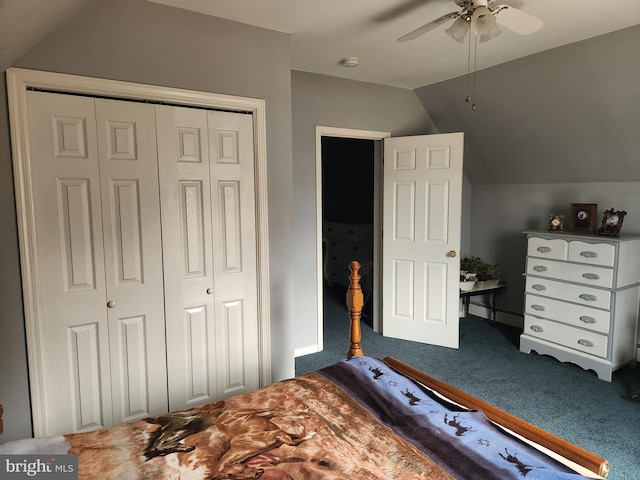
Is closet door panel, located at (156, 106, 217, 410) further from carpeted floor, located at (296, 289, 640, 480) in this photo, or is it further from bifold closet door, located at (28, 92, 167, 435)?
carpeted floor, located at (296, 289, 640, 480)

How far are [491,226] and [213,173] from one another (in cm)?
341

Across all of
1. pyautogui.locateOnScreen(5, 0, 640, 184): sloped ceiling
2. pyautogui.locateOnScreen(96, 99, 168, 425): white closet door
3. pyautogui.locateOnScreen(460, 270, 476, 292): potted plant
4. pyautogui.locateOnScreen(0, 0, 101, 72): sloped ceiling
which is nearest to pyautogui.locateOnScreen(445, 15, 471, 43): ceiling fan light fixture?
pyautogui.locateOnScreen(5, 0, 640, 184): sloped ceiling

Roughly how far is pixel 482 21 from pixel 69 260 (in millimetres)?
2404

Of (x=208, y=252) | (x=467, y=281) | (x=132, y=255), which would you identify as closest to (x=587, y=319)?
(x=467, y=281)

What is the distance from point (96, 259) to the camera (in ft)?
7.21

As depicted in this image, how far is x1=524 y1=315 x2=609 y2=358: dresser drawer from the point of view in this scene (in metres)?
3.21

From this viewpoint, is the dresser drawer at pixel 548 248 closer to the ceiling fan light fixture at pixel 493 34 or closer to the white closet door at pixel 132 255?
the ceiling fan light fixture at pixel 493 34

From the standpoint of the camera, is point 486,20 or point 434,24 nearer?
point 486,20

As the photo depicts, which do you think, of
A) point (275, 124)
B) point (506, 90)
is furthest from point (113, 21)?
point (506, 90)

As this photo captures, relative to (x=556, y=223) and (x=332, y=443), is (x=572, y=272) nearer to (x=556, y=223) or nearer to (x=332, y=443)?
(x=556, y=223)

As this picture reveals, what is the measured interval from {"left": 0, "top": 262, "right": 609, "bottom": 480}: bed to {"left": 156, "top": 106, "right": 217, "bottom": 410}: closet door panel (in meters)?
0.90

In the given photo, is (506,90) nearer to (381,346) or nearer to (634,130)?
(634,130)

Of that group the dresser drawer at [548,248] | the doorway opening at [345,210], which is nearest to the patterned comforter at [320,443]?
the dresser drawer at [548,248]

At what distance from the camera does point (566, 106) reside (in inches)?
130
